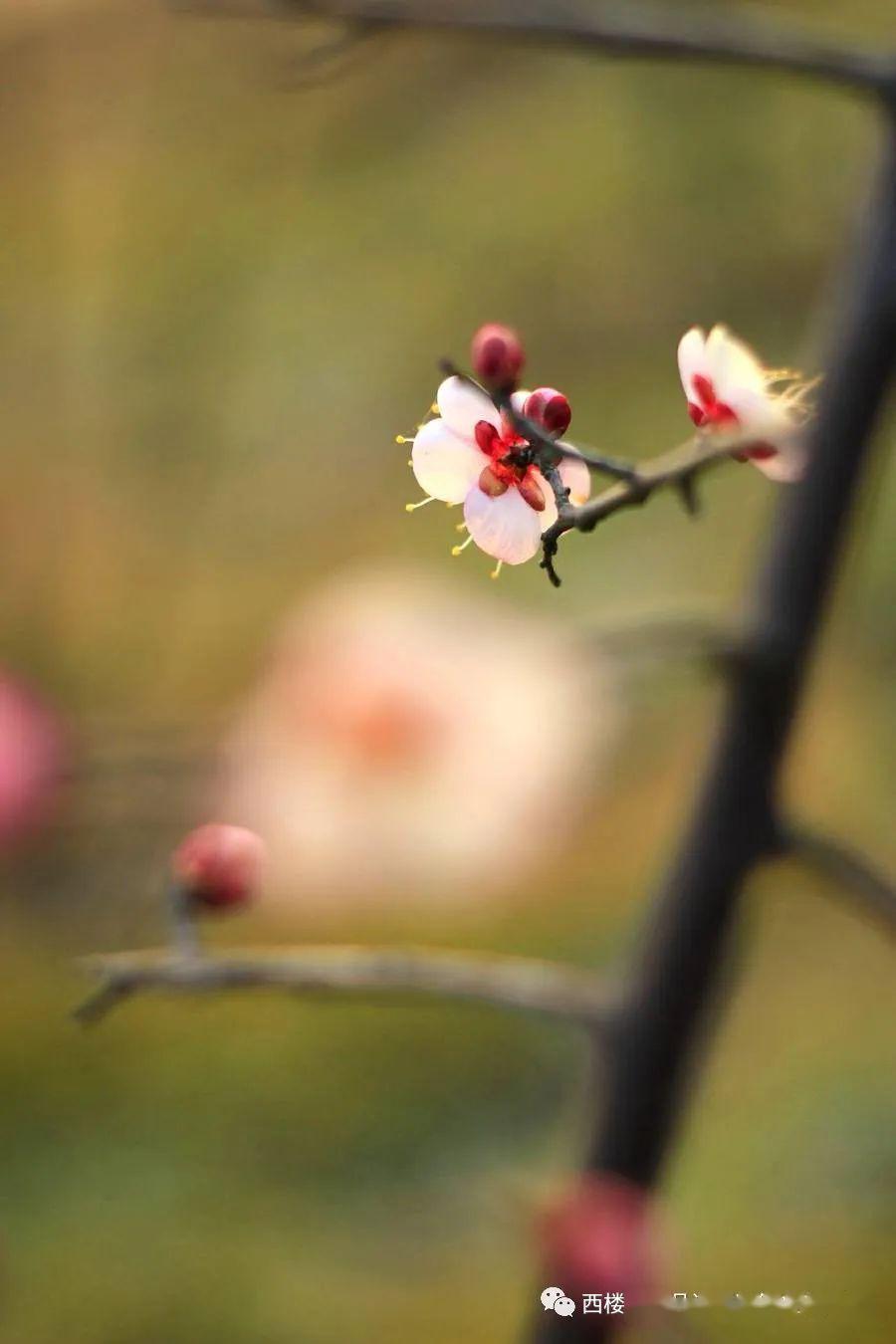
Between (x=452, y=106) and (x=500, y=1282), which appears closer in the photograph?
(x=500, y=1282)

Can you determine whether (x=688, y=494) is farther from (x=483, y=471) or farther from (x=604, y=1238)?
(x=604, y=1238)

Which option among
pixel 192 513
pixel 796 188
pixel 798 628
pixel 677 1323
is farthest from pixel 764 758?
pixel 796 188

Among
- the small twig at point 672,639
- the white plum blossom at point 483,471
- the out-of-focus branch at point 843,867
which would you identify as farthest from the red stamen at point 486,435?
the out-of-focus branch at point 843,867

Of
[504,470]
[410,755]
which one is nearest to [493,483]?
[504,470]

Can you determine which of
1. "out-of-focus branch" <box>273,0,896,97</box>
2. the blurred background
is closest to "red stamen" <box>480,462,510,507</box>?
the blurred background

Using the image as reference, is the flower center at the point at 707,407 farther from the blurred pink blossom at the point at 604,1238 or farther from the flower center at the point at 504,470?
the blurred pink blossom at the point at 604,1238

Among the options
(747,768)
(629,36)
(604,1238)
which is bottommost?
(604,1238)

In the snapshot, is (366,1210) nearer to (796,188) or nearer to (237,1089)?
(237,1089)
